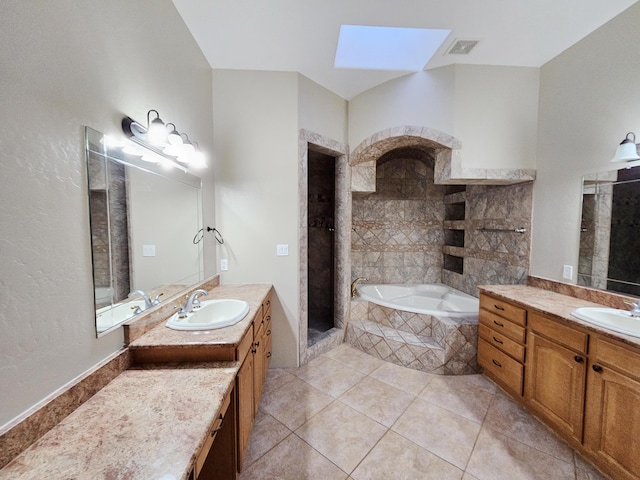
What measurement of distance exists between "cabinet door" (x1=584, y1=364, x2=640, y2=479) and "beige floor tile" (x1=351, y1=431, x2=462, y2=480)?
0.79 m

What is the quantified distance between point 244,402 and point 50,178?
1.35 metres

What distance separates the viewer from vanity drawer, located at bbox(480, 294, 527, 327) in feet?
6.32

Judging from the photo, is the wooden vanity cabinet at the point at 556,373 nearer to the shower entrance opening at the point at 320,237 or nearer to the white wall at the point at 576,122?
the white wall at the point at 576,122

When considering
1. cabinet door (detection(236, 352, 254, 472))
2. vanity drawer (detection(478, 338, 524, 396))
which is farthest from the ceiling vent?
cabinet door (detection(236, 352, 254, 472))

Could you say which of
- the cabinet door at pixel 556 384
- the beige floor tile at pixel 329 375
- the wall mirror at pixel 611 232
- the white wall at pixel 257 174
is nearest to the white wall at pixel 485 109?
the wall mirror at pixel 611 232

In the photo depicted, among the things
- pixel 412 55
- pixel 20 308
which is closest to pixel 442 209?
pixel 412 55

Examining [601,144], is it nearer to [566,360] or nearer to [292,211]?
[566,360]

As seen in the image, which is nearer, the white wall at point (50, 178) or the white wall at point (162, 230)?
the white wall at point (50, 178)

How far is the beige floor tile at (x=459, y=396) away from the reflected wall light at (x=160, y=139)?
2.61 m

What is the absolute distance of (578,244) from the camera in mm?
2047

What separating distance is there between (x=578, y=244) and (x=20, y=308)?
10.8 ft

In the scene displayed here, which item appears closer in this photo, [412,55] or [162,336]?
[162,336]

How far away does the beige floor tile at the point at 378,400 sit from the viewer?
1904mm

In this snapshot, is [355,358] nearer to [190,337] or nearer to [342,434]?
[342,434]
